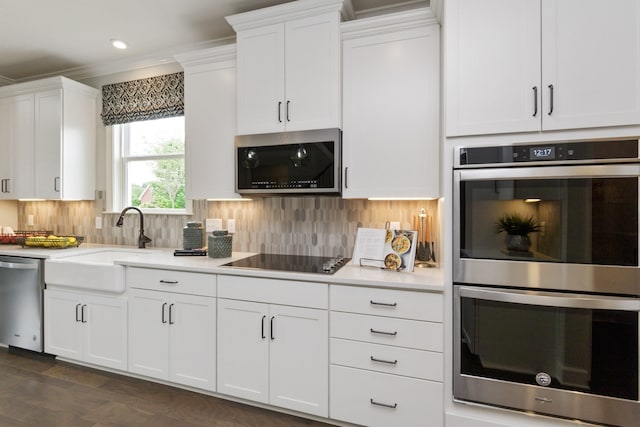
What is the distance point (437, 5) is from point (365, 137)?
804mm

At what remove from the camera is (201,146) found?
2496 mm

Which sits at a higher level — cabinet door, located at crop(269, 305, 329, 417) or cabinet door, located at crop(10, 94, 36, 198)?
cabinet door, located at crop(10, 94, 36, 198)

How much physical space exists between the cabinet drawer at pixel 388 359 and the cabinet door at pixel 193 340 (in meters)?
0.81

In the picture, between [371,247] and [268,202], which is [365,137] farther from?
[268,202]

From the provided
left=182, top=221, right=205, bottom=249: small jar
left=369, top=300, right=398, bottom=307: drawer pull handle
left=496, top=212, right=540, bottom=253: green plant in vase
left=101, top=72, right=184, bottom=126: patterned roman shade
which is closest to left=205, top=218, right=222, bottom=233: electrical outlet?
left=182, top=221, right=205, bottom=249: small jar

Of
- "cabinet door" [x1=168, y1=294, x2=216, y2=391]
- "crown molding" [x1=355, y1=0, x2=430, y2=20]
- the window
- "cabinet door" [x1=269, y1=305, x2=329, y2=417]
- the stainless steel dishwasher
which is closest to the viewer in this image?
"cabinet door" [x1=269, y1=305, x2=329, y2=417]

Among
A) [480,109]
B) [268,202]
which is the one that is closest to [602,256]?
[480,109]

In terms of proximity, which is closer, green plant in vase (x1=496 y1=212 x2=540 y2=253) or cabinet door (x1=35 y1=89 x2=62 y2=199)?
green plant in vase (x1=496 y1=212 x2=540 y2=253)

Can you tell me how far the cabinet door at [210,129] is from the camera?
2.42 m

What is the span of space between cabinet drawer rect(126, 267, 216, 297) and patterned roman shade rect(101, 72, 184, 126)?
4.90ft

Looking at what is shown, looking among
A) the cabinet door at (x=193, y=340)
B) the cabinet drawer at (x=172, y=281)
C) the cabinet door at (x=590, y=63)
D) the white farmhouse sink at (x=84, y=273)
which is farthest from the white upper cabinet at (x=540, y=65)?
the white farmhouse sink at (x=84, y=273)

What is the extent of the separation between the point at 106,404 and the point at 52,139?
2.42 meters

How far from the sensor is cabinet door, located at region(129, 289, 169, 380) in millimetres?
2191

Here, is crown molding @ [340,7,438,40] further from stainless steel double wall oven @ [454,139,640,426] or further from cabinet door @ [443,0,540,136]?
stainless steel double wall oven @ [454,139,640,426]
